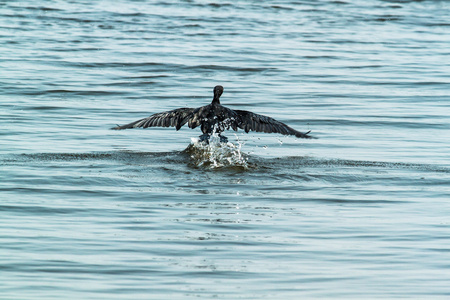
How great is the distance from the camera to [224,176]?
10227 mm

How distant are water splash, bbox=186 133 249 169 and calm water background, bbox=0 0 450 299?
0.15m

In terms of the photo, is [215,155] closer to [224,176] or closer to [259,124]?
[259,124]

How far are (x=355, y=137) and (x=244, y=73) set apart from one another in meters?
7.13

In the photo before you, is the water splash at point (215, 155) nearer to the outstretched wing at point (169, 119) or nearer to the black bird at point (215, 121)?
the black bird at point (215, 121)

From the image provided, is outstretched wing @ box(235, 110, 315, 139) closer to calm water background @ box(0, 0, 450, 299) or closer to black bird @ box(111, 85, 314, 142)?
black bird @ box(111, 85, 314, 142)

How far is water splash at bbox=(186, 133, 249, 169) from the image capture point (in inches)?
425

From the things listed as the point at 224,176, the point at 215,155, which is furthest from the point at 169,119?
the point at 224,176

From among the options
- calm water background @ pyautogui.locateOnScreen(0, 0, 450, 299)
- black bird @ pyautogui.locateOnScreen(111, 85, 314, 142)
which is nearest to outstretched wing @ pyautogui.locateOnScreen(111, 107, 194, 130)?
black bird @ pyautogui.locateOnScreen(111, 85, 314, 142)

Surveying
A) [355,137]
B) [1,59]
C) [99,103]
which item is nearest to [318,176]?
[355,137]

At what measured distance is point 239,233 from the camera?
7754 mm

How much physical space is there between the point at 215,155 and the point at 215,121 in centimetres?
45

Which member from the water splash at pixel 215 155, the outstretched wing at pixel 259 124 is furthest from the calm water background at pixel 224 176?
the outstretched wing at pixel 259 124

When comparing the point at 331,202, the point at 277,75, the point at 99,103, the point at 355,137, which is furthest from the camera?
the point at 277,75

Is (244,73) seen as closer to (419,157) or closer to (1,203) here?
(419,157)
